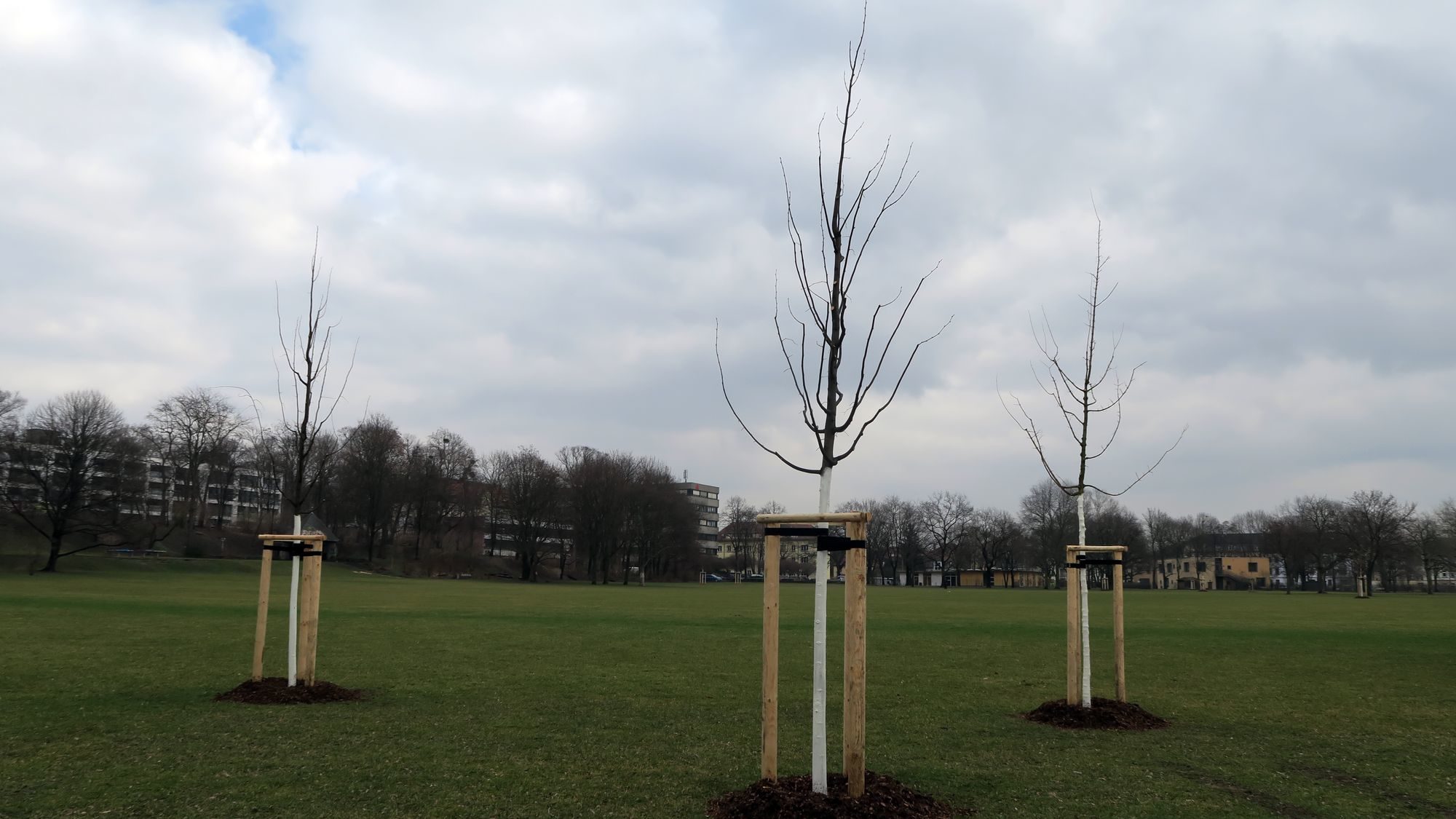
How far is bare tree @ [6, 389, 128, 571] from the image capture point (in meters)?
63.8

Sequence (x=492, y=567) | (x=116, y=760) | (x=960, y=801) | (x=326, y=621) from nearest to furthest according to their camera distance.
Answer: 1. (x=960, y=801)
2. (x=116, y=760)
3. (x=326, y=621)
4. (x=492, y=567)

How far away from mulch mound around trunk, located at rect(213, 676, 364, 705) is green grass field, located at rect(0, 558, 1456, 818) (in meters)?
0.47

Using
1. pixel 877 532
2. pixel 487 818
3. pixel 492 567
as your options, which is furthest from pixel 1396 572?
pixel 487 818

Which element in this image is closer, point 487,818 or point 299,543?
point 487,818

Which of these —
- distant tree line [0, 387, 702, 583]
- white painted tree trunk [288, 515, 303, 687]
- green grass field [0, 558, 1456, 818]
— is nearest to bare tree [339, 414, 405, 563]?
distant tree line [0, 387, 702, 583]

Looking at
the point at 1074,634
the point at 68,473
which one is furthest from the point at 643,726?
the point at 68,473

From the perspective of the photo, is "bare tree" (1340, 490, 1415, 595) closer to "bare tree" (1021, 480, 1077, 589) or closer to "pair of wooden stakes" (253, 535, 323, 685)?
"bare tree" (1021, 480, 1077, 589)

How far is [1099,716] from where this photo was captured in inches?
451

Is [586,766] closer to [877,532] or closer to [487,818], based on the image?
[487,818]

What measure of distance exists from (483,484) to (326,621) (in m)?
82.1

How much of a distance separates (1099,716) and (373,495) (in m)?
92.0

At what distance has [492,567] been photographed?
10150 cm

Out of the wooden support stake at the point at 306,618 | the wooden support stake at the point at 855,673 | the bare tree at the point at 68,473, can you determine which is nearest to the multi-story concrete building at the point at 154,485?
the bare tree at the point at 68,473

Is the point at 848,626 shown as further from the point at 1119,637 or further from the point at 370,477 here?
the point at 370,477
